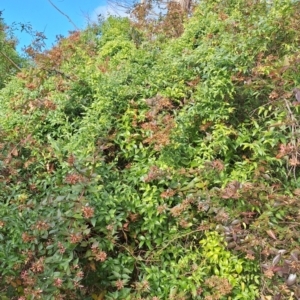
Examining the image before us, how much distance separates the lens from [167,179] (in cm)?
192

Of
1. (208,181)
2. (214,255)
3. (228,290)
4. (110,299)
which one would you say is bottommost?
(228,290)

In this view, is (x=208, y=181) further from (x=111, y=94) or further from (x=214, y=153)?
(x=111, y=94)

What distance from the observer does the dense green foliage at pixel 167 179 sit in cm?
166

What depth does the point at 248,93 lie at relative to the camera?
2.18m

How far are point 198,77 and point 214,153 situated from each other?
0.59 m

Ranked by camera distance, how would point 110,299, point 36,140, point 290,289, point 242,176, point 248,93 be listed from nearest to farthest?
point 290,289, point 110,299, point 242,176, point 248,93, point 36,140

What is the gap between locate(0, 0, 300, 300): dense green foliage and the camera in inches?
65.5

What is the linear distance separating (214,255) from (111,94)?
123cm

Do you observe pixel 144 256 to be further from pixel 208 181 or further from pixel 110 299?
pixel 208 181

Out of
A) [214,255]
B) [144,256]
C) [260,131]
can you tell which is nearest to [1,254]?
[144,256]

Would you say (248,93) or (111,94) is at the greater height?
(111,94)

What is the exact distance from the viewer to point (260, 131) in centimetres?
198

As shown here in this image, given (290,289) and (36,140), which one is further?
(36,140)

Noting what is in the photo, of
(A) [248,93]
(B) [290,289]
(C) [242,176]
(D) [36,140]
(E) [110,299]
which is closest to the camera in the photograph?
(B) [290,289]
